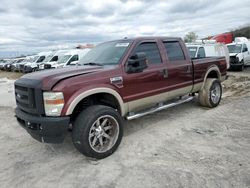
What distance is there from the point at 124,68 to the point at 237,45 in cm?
1534

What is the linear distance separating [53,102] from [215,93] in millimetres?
4878

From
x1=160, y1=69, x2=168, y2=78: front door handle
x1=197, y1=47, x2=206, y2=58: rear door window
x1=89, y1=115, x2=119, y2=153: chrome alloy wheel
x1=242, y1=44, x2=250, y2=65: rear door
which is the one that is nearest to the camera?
x1=89, y1=115, x2=119, y2=153: chrome alloy wheel

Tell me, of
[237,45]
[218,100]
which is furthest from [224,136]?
[237,45]

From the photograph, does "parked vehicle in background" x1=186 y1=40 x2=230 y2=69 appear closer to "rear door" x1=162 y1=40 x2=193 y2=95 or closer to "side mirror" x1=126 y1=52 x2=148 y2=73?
"rear door" x1=162 y1=40 x2=193 y2=95

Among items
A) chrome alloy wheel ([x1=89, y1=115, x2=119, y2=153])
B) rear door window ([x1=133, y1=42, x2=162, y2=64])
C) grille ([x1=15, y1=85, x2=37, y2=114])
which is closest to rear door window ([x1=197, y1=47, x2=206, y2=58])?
rear door window ([x1=133, y1=42, x2=162, y2=64])

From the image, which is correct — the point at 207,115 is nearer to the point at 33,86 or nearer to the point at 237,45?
the point at 33,86

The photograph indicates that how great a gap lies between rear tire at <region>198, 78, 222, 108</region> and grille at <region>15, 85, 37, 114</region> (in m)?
4.48

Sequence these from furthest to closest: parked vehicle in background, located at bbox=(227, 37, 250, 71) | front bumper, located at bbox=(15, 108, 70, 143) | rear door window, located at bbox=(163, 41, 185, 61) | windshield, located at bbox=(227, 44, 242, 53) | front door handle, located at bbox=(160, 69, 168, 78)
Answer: windshield, located at bbox=(227, 44, 242, 53) → parked vehicle in background, located at bbox=(227, 37, 250, 71) → rear door window, located at bbox=(163, 41, 185, 61) → front door handle, located at bbox=(160, 69, 168, 78) → front bumper, located at bbox=(15, 108, 70, 143)

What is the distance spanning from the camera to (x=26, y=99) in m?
4.13

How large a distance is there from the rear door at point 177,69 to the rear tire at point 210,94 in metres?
0.69

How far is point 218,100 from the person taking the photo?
7.19 m

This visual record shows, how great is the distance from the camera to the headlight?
3.75 meters

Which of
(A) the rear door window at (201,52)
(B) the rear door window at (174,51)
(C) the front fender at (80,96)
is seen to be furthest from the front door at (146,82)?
(A) the rear door window at (201,52)

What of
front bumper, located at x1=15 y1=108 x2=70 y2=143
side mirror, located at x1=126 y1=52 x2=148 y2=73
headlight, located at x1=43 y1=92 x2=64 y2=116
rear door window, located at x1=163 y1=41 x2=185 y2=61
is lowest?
front bumper, located at x1=15 y1=108 x2=70 y2=143
